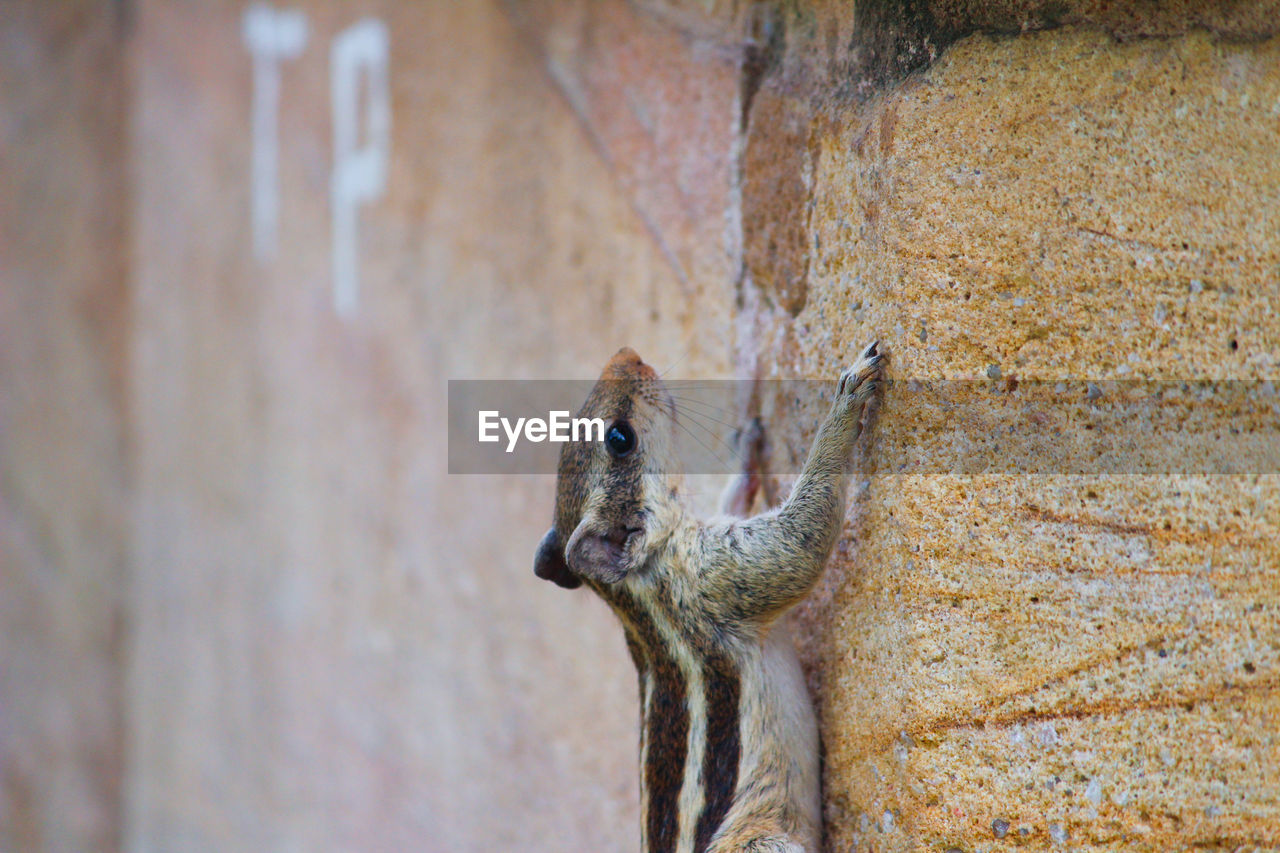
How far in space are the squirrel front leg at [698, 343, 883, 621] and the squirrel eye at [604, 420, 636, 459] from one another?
1.38 ft

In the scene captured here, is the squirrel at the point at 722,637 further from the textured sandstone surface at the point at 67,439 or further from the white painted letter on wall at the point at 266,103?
the textured sandstone surface at the point at 67,439

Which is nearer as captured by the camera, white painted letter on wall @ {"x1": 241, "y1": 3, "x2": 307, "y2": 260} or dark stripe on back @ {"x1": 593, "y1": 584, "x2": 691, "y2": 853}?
dark stripe on back @ {"x1": 593, "y1": 584, "x2": 691, "y2": 853}

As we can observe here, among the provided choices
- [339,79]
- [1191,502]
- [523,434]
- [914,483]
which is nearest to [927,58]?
[914,483]

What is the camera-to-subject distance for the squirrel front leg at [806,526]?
6.72ft

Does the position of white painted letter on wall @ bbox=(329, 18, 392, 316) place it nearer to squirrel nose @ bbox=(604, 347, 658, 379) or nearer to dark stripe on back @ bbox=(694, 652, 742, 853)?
squirrel nose @ bbox=(604, 347, 658, 379)

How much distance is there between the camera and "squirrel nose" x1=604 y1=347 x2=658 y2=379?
8.29 ft

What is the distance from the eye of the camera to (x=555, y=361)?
368cm

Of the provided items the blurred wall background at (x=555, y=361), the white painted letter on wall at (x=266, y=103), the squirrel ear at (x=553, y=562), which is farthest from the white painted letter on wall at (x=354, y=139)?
the squirrel ear at (x=553, y=562)

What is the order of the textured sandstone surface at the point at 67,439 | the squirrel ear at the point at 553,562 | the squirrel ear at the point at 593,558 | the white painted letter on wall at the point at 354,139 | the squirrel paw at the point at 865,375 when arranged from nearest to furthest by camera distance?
the squirrel paw at the point at 865,375
the squirrel ear at the point at 593,558
the squirrel ear at the point at 553,562
the white painted letter on wall at the point at 354,139
the textured sandstone surface at the point at 67,439

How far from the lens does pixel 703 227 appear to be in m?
2.86

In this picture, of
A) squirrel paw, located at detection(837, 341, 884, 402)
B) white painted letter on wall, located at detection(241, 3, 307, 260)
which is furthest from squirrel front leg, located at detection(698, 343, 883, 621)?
white painted letter on wall, located at detection(241, 3, 307, 260)

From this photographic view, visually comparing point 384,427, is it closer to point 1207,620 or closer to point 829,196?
point 829,196

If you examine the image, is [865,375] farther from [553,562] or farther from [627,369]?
[553,562]

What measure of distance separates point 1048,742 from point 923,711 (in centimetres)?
21
